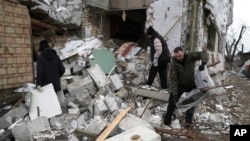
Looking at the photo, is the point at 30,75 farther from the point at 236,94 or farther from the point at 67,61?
the point at 236,94

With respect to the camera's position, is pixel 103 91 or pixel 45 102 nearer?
pixel 45 102

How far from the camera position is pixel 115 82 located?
683 centimetres

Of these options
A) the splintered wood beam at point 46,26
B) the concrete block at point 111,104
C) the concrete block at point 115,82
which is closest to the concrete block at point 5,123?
the concrete block at point 111,104

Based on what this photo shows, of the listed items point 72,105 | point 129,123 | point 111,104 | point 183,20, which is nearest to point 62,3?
point 183,20

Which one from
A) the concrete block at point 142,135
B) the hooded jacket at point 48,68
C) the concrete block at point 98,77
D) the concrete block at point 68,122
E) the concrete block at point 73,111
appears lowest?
the concrete block at point 68,122

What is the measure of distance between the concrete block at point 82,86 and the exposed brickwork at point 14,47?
2.81ft

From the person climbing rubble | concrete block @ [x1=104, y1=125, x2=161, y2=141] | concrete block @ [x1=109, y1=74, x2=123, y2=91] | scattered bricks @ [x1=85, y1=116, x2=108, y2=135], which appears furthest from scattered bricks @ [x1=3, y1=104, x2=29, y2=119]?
the person climbing rubble

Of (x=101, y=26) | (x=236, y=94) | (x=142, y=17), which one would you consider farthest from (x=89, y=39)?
(x=236, y=94)

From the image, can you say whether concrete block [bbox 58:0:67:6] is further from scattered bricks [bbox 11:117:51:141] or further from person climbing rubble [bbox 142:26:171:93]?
scattered bricks [bbox 11:117:51:141]

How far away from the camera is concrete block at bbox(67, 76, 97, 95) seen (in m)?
6.22

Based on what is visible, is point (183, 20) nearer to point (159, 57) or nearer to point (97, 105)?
point (159, 57)

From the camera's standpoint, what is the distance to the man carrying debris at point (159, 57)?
6523 millimetres

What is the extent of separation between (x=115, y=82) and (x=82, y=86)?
34.7 inches

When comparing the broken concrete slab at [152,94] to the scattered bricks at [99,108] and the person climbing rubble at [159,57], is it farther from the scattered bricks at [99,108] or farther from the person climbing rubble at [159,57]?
the scattered bricks at [99,108]
